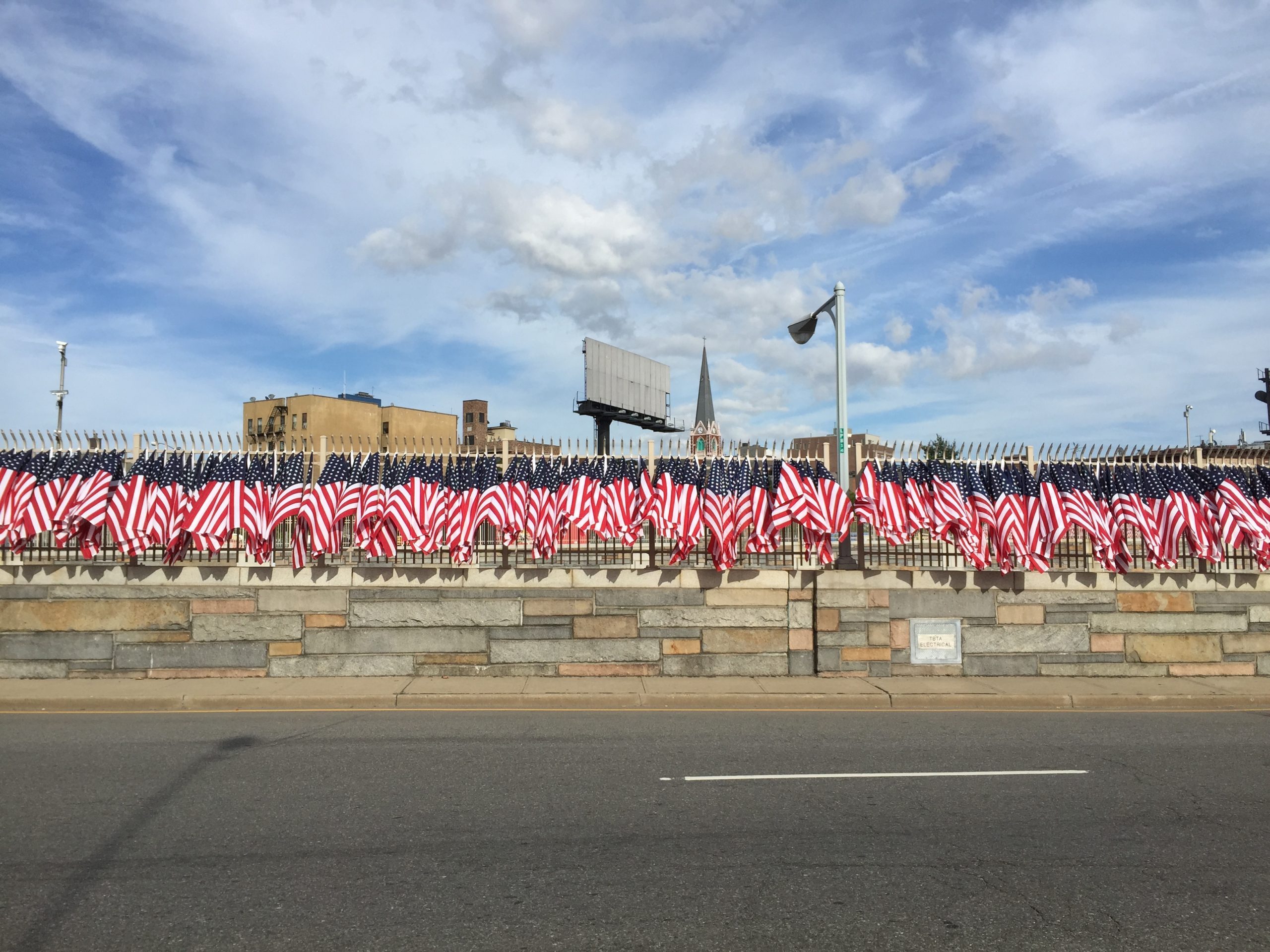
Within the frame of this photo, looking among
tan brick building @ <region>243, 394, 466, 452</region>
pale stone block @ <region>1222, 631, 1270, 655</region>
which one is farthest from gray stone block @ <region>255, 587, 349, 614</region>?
tan brick building @ <region>243, 394, 466, 452</region>

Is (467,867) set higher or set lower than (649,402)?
lower

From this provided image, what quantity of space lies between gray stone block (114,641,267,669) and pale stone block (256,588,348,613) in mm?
543

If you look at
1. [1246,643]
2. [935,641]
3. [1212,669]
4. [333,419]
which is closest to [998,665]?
[935,641]

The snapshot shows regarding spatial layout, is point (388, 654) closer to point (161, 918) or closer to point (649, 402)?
point (161, 918)

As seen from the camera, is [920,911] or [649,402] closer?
[920,911]

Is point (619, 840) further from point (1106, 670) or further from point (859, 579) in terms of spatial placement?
point (1106, 670)

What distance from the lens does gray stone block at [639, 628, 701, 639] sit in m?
11.7

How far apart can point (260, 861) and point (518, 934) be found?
6.22 feet

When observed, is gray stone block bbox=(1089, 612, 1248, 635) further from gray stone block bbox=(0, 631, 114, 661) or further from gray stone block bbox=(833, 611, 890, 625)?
gray stone block bbox=(0, 631, 114, 661)

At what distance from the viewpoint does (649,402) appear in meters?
69.3

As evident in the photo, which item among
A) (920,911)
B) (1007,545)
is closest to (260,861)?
(920,911)

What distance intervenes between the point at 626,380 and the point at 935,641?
55.2 m

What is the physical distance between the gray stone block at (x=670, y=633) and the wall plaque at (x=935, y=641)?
119 inches

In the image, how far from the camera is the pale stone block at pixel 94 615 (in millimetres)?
11219
